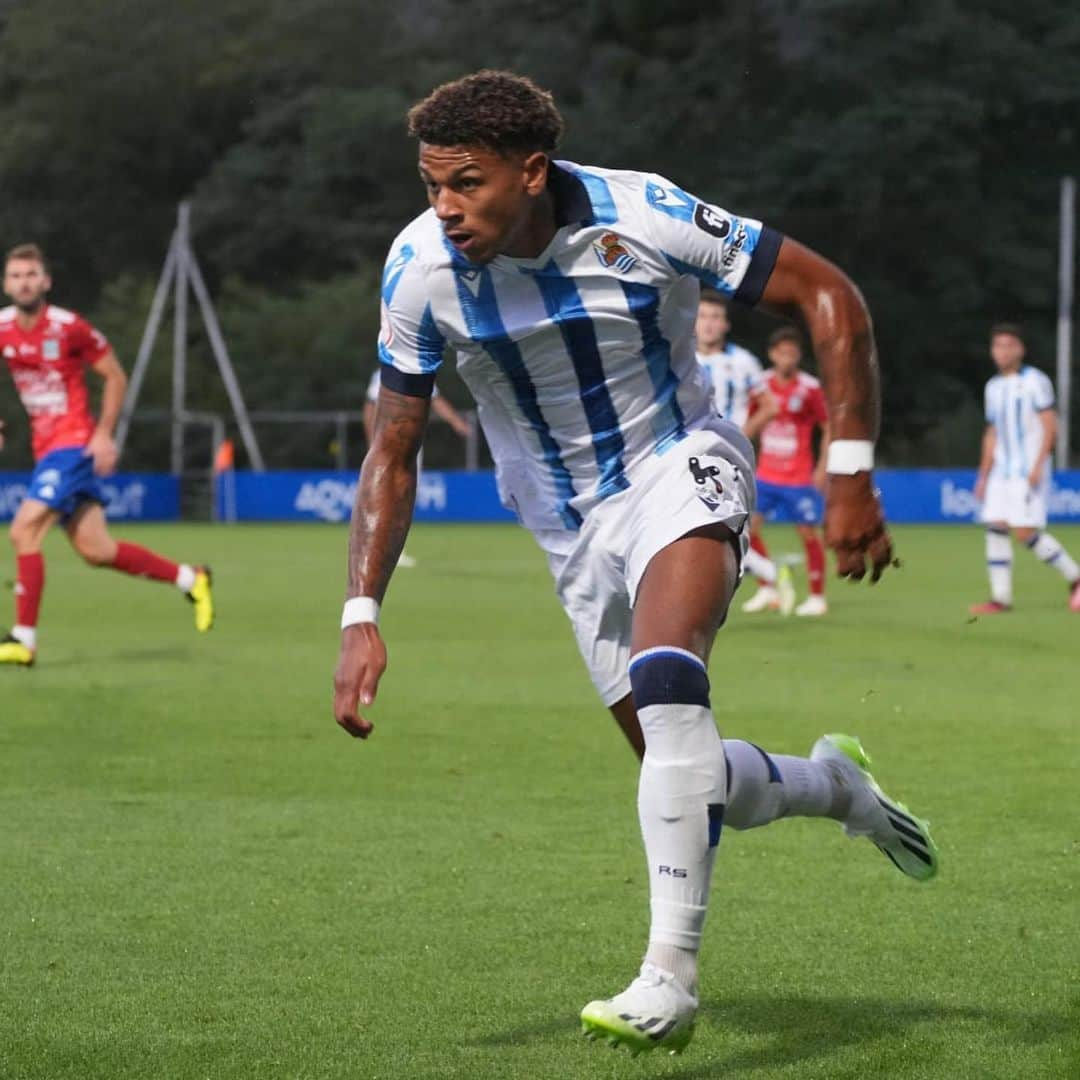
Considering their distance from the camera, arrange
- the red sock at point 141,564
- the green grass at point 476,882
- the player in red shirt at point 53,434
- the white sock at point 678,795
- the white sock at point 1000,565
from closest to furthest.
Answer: the white sock at point 678,795 < the green grass at point 476,882 < the player in red shirt at point 53,434 < the red sock at point 141,564 < the white sock at point 1000,565

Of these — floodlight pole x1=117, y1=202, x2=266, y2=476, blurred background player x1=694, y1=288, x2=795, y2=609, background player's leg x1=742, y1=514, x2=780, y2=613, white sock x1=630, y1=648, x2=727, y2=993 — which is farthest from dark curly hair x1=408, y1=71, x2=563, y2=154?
floodlight pole x1=117, y1=202, x2=266, y2=476

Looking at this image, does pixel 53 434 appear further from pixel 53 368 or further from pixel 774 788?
pixel 774 788

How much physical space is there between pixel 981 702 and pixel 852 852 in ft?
13.8

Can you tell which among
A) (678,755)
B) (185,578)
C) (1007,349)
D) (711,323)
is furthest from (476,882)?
(1007,349)

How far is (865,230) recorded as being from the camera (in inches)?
2089

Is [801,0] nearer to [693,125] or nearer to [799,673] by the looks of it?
[693,125]

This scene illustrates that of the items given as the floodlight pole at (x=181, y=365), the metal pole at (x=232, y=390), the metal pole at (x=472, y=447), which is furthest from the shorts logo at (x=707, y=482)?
the metal pole at (x=232, y=390)

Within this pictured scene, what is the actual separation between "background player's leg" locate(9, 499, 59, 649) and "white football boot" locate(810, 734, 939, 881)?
7.90 meters

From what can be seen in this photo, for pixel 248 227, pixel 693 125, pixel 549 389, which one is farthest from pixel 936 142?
pixel 549 389

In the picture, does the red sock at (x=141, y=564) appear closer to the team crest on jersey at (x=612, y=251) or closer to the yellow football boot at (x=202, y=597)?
the yellow football boot at (x=202, y=597)

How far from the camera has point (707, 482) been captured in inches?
206

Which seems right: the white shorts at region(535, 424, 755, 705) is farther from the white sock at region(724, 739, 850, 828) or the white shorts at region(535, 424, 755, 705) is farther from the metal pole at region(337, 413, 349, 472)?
the metal pole at region(337, 413, 349, 472)

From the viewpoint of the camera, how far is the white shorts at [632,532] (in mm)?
5180

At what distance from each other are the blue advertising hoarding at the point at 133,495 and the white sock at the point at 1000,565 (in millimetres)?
23077
